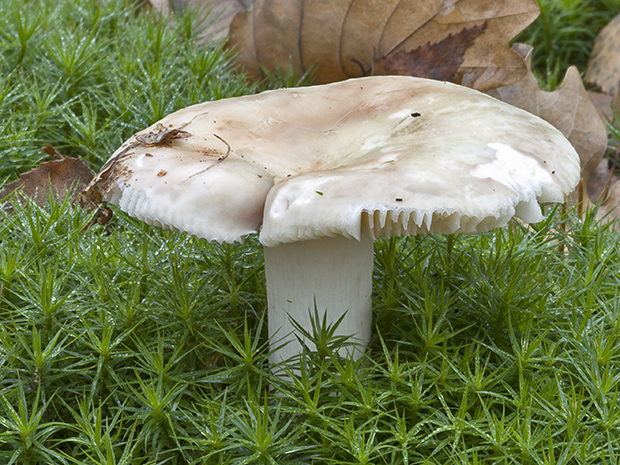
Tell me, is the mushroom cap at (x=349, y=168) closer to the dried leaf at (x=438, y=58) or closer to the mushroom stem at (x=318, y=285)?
the mushroom stem at (x=318, y=285)

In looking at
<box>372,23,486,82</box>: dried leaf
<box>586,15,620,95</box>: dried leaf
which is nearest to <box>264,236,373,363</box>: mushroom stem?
<box>372,23,486,82</box>: dried leaf

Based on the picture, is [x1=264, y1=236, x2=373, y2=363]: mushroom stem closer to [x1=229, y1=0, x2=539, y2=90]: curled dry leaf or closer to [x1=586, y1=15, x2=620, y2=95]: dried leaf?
[x1=229, y1=0, x2=539, y2=90]: curled dry leaf

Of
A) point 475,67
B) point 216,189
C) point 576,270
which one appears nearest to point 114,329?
point 216,189

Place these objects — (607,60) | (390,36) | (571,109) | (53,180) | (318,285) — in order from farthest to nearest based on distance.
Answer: (607,60) → (390,36) → (571,109) → (53,180) → (318,285)

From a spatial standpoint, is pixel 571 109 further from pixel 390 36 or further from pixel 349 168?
pixel 349 168

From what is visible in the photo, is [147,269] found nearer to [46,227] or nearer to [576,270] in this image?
[46,227]

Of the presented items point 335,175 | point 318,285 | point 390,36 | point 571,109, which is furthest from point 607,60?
point 335,175
